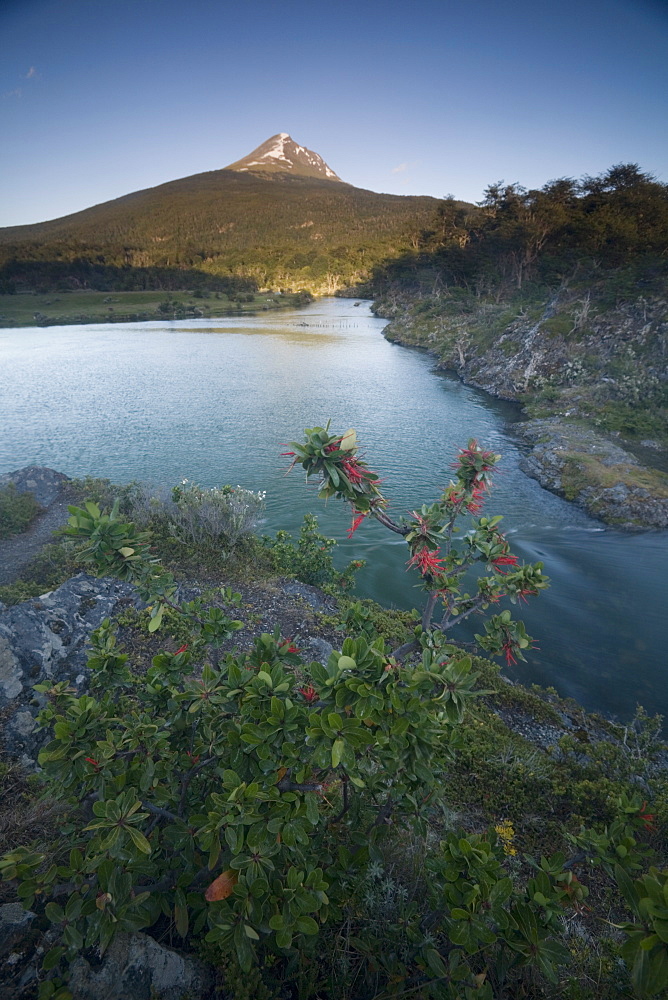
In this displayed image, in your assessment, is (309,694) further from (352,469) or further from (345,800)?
(352,469)

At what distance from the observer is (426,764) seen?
8.59ft

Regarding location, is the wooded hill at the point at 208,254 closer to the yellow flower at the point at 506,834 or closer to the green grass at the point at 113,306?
the green grass at the point at 113,306

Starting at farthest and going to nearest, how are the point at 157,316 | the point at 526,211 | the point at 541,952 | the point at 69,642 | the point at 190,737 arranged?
the point at 157,316, the point at 526,211, the point at 69,642, the point at 190,737, the point at 541,952

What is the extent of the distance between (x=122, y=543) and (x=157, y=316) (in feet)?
279

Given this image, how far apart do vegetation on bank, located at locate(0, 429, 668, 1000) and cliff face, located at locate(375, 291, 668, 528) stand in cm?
1503

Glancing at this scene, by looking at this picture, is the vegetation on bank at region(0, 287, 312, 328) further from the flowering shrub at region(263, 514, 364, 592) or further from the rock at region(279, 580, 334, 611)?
the rock at region(279, 580, 334, 611)

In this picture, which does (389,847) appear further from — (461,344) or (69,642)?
(461,344)

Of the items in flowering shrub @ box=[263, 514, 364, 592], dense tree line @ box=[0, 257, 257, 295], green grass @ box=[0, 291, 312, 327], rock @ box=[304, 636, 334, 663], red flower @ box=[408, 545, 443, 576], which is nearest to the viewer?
red flower @ box=[408, 545, 443, 576]

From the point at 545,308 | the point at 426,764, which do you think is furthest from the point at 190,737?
the point at 545,308

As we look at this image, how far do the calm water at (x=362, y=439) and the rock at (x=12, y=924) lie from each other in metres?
8.81

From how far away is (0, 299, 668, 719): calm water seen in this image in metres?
10.6

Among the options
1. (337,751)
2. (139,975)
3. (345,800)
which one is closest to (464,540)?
(345,800)

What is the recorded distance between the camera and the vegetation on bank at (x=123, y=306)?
240 ft

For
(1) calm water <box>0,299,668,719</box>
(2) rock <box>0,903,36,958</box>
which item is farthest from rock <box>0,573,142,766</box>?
(1) calm water <box>0,299,668,719</box>
